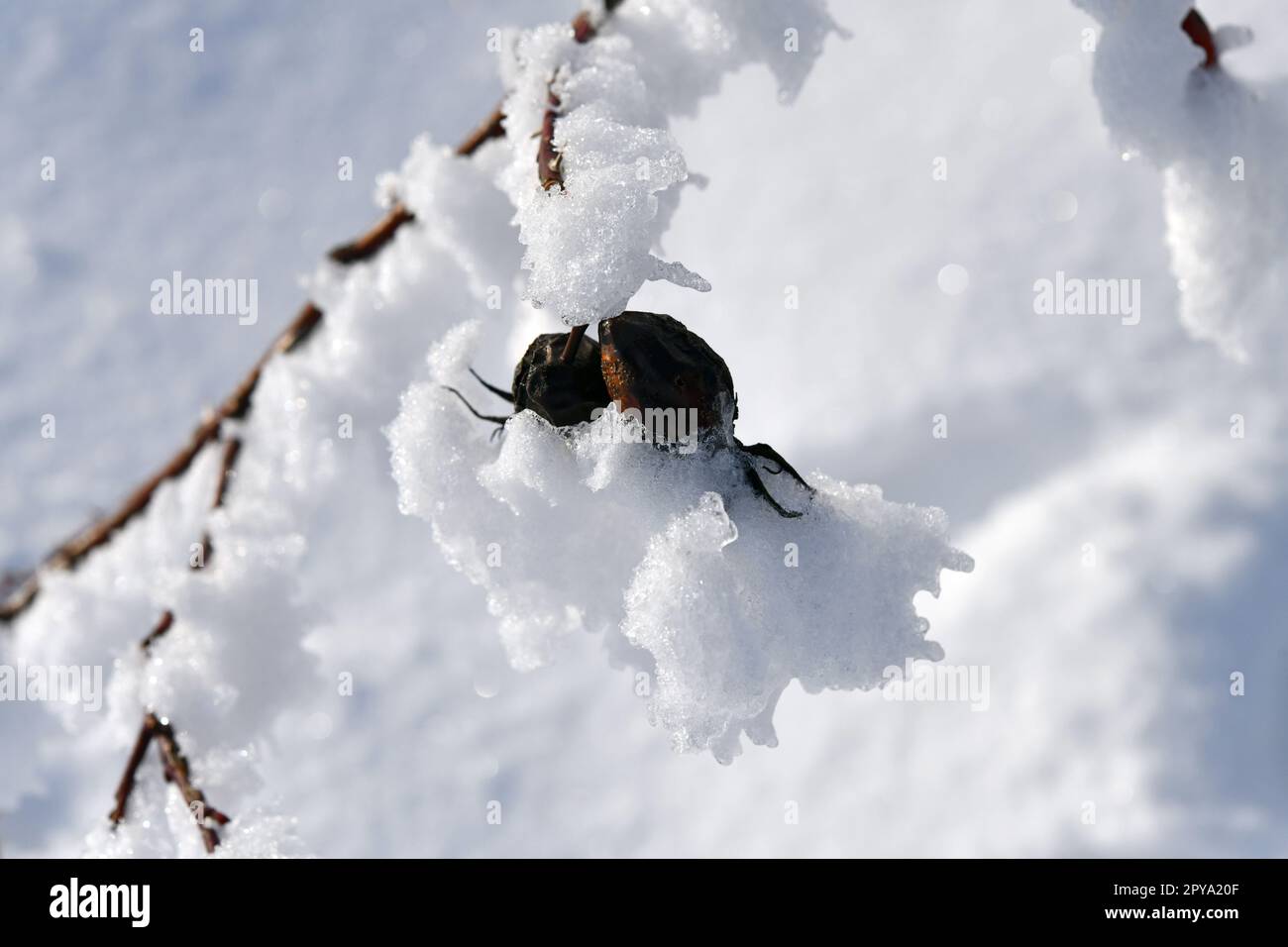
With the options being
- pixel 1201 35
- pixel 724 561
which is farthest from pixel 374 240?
pixel 1201 35

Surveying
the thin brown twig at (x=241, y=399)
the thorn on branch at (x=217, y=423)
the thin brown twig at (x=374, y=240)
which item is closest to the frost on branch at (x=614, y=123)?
the thin brown twig at (x=241, y=399)

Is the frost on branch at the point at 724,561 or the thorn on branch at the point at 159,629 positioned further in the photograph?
the thorn on branch at the point at 159,629

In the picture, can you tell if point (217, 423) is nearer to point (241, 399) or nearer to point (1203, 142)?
point (241, 399)

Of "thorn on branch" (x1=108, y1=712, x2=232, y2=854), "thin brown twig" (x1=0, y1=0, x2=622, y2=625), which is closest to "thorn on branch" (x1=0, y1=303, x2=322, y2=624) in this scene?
"thin brown twig" (x1=0, y1=0, x2=622, y2=625)

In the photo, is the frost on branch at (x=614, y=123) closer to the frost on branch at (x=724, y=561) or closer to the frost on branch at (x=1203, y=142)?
the frost on branch at (x=724, y=561)

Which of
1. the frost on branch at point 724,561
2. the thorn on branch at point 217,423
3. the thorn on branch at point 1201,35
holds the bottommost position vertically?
the frost on branch at point 724,561
